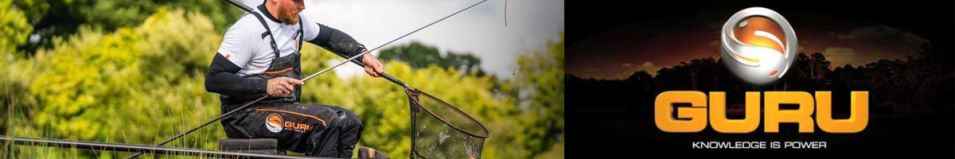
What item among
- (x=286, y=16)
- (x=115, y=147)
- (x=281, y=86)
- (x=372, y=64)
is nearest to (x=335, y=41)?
(x=372, y=64)

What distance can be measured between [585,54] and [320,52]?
1.49 metres

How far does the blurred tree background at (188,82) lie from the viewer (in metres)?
7.46

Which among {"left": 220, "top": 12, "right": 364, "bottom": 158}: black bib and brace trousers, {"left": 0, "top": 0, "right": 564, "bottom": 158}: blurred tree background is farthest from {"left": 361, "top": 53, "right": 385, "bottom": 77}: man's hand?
{"left": 0, "top": 0, "right": 564, "bottom": 158}: blurred tree background

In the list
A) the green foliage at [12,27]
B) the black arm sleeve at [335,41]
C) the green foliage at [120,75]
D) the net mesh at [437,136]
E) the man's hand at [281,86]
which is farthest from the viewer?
the green foliage at [12,27]

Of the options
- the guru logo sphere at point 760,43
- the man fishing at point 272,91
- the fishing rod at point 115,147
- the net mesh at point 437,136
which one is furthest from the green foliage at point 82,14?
the guru logo sphere at point 760,43

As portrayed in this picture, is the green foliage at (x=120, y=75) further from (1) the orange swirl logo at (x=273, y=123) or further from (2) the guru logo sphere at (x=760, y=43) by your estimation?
(2) the guru logo sphere at (x=760, y=43)

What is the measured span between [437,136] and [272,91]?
0.78 metres

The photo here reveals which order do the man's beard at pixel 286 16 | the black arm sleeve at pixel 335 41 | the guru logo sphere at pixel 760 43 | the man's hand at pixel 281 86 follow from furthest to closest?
the guru logo sphere at pixel 760 43
the black arm sleeve at pixel 335 41
the man's beard at pixel 286 16
the man's hand at pixel 281 86

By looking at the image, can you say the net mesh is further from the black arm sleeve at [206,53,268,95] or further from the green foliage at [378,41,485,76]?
the green foliage at [378,41,485,76]

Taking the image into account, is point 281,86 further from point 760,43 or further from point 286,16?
point 760,43

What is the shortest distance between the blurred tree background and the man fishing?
1465 mm

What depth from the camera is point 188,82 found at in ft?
25.3

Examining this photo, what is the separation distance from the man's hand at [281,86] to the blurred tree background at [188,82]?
158cm

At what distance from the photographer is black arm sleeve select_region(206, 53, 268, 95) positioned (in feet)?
18.5
